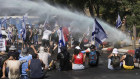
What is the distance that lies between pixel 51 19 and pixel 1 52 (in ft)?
55.6

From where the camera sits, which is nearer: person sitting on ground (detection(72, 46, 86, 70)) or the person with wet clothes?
person sitting on ground (detection(72, 46, 86, 70))

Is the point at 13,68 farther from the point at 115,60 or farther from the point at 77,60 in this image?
the point at 115,60

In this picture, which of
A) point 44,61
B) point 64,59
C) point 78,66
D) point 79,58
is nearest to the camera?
point 44,61

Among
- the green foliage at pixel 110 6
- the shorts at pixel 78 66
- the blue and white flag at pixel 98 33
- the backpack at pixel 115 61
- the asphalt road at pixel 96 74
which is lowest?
the asphalt road at pixel 96 74

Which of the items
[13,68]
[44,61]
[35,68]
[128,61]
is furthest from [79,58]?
[13,68]

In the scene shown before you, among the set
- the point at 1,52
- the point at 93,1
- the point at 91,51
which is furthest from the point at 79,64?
the point at 93,1

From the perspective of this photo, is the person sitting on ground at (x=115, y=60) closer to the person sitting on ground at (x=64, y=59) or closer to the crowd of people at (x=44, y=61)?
the crowd of people at (x=44, y=61)

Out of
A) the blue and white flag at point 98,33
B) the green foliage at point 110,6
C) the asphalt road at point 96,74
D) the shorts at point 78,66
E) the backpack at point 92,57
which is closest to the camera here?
the asphalt road at point 96,74

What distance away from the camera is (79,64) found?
13680 mm

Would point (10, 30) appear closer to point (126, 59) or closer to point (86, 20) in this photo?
point (86, 20)

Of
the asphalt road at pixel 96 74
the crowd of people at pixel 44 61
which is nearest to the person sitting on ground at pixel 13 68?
the crowd of people at pixel 44 61

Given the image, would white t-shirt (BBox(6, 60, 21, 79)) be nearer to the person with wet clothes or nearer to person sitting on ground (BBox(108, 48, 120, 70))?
the person with wet clothes

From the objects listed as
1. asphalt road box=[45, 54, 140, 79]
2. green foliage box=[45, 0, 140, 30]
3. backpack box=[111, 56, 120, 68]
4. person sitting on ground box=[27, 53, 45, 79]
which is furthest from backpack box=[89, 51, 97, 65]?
green foliage box=[45, 0, 140, 30]

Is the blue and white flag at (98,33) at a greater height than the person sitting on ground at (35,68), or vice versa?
the blue and white flag at (98,33)
